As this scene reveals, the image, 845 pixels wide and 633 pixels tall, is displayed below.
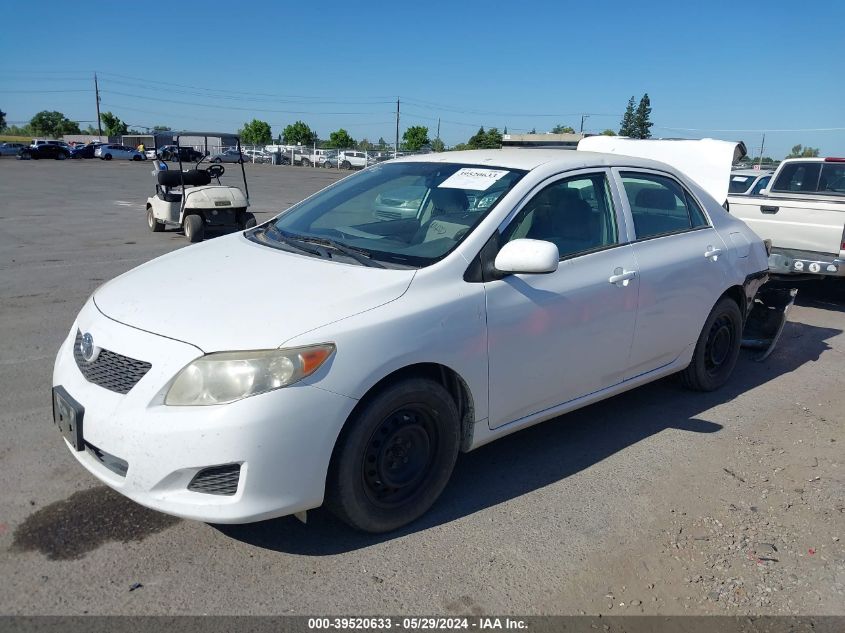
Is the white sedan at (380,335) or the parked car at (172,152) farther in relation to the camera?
the parked car at (172,152)

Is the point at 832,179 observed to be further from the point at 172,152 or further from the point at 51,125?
the point at 51,125

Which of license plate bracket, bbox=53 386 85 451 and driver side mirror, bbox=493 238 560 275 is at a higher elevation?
driver side mirror, bbox=493 238 560 275

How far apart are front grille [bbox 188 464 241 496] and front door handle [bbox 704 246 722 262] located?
357 centimetres

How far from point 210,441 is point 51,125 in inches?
4319

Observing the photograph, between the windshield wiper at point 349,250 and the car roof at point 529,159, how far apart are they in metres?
0.99

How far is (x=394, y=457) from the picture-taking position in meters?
3.20

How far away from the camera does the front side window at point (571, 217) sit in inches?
149

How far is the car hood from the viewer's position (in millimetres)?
2834

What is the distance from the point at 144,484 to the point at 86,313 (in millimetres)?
1047

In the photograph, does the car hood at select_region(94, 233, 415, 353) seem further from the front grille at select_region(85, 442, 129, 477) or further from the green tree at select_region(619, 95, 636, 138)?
the green tree at select_region(619, 95, 636, 138)

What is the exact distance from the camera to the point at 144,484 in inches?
109

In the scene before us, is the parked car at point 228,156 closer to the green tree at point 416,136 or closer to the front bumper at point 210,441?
the front bumper at point 210,441

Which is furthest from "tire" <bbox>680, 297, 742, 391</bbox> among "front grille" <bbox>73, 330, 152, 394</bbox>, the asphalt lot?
"front grille" <bbox>73, 330, 152, 394</bbox>

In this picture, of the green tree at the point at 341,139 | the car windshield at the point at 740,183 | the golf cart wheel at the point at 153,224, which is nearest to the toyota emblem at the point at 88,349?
the golf cart wheel at the point at 153,224
